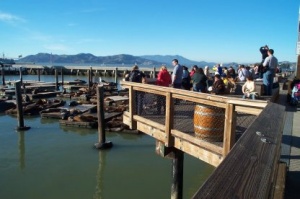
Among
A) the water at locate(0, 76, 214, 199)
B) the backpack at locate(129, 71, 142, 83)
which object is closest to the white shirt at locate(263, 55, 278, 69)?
the water at locate(0, 76, 214, 199)

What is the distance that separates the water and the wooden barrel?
4.50 metres

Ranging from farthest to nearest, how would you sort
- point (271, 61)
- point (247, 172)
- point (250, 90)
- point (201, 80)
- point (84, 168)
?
point (84, 168) < point (271, 61) < point (201, 80) < point (250, 90) < point (247, 172)

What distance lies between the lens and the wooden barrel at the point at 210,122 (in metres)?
5.99

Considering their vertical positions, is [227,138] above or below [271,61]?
below

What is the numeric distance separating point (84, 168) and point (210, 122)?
782 cm

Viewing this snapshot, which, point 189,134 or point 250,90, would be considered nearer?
point 189,134

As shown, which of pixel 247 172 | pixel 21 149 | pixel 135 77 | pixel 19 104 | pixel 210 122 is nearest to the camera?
pixel 247 172

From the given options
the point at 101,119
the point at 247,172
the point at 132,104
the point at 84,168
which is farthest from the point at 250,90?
the point at 247,172

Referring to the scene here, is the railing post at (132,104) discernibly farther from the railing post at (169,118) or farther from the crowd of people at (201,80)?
the railing post at (169,118)

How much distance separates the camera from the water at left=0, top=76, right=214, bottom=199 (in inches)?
404

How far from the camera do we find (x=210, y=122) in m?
6.04

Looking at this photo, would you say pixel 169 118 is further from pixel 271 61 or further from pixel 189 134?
pixel 271 61

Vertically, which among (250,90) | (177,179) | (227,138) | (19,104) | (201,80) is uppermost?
(201,80)

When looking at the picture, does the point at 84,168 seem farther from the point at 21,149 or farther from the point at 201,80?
the point at 201,80
